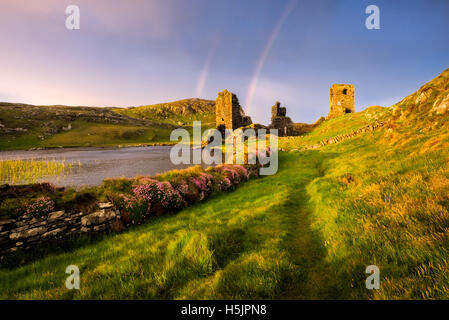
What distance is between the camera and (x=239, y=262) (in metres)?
4.64

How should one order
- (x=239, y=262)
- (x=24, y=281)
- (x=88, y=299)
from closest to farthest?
(x=88, y=299) → (x=239, y=262) → (x=24, y=281)

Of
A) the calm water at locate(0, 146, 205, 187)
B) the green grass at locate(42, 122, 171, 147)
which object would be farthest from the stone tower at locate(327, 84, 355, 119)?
the green grass at locate(42, 122, 171, 147)

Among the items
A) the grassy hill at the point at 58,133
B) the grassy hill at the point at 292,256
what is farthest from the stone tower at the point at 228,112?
the grassy hill at the point at 58,133

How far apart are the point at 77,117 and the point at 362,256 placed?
817 feet

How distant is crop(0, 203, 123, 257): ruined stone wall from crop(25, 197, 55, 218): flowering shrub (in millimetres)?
174

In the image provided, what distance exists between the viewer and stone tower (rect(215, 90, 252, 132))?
217 ft

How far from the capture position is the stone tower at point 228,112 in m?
66.1

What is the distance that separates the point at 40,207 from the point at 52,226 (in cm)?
91

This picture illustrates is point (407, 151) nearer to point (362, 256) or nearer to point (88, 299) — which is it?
point (362, 256)

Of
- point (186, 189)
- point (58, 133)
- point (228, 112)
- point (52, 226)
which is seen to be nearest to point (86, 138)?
point (58, 133)

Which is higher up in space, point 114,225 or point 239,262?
point 239,262

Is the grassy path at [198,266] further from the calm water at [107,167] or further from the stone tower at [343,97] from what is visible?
the stone tower at [343,97]
